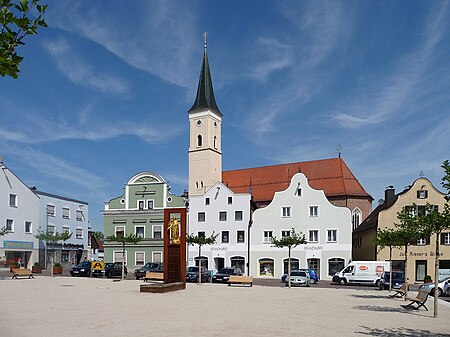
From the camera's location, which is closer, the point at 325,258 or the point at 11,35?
the point at 11,35

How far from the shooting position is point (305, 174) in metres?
59.8

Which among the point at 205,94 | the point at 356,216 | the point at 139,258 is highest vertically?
the point at 205,94

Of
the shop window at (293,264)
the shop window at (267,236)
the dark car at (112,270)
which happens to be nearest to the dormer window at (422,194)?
the shop window at (293,264)

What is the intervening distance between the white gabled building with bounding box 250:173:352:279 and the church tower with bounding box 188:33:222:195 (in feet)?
45.5

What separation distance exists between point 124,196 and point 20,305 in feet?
136

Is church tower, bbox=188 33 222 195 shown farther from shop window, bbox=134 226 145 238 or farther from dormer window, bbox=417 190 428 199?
dormer window, bbox=417 190 428 199

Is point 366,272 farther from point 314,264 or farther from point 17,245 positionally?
point 17,245

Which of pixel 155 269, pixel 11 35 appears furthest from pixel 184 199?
pixel 11 35

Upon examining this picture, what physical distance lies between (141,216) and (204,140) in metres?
14.1

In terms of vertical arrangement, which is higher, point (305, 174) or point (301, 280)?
point (305, 174)

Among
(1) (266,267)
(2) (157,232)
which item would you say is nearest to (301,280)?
(1) (266,267)

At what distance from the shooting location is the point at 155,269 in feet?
143

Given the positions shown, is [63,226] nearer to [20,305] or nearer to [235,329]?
[20,305]

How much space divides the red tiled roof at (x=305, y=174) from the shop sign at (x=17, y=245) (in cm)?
2522
